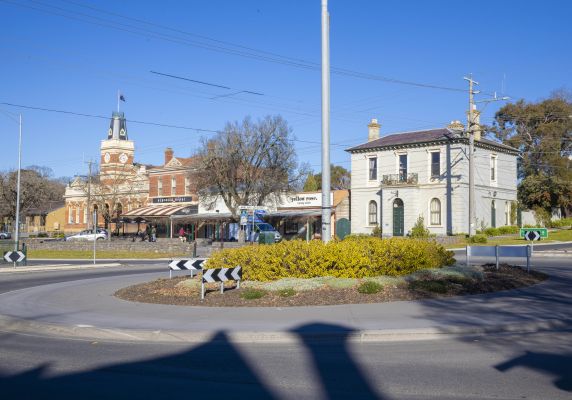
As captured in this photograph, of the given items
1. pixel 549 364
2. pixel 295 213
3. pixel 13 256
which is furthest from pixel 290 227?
pixel 549 364

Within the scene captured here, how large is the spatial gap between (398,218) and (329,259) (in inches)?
1381

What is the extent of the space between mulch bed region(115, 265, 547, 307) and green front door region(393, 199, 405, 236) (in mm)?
32179

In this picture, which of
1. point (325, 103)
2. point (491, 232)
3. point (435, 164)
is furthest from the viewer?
point (435, 164)

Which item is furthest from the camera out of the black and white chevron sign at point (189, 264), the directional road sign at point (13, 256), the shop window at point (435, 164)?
the shop window at point (435, 164)

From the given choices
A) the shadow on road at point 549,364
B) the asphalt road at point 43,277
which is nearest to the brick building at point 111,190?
the asphalt road at point 43,277

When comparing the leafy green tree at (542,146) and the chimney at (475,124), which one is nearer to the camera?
the chimney at (475,124)

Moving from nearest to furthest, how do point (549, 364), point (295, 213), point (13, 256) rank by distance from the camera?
point (549, 364)
point (13, 256)
point (295, 213)

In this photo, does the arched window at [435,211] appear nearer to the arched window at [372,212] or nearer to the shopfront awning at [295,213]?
the arched window at [372,212]

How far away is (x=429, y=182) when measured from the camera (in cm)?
5000

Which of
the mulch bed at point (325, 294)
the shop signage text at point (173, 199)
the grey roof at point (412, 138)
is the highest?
the grey roof at point (412, 138)

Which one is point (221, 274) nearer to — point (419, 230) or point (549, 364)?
point (549, 364)

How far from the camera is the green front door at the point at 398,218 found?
50562 mm

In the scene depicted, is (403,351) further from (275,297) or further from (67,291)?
(67,291)

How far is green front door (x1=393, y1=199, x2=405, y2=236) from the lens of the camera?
1991 inches
